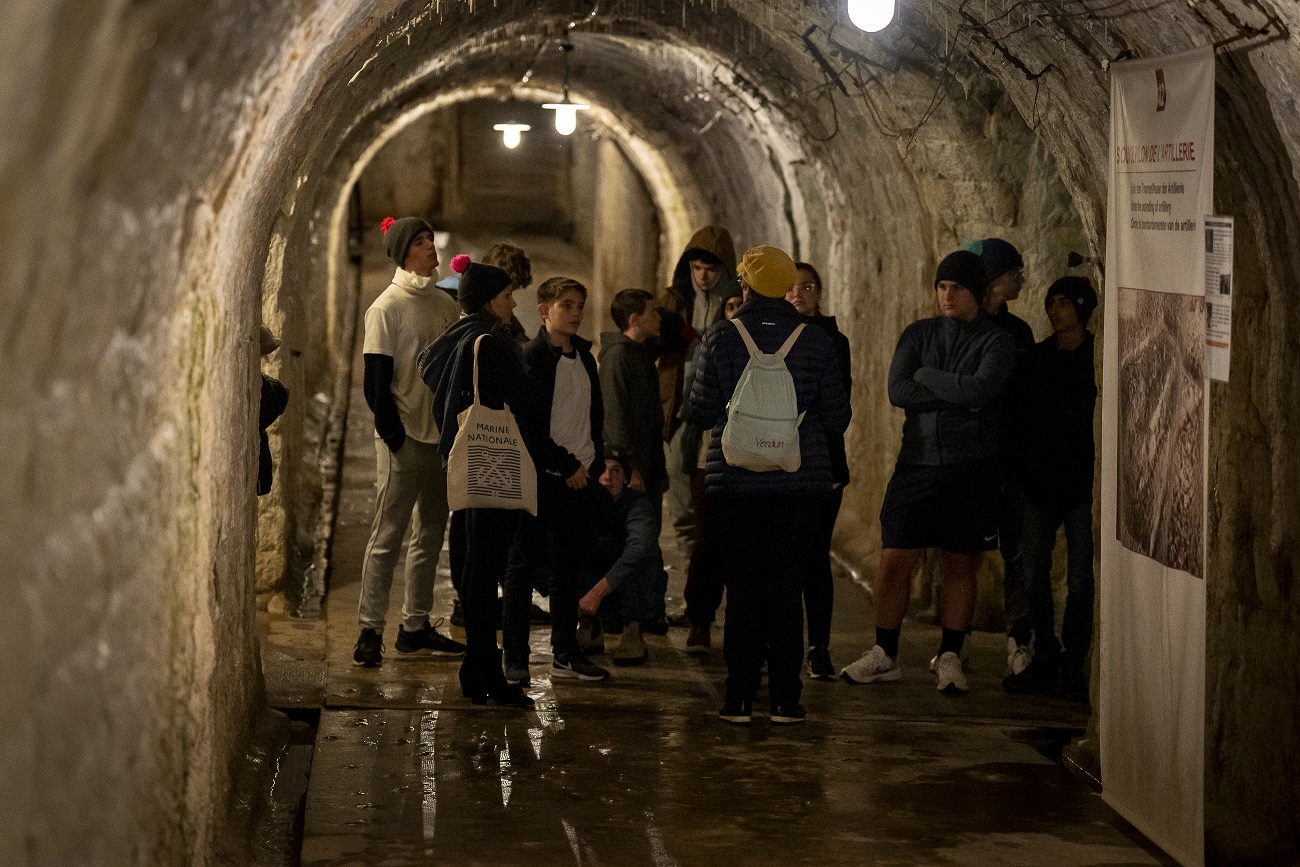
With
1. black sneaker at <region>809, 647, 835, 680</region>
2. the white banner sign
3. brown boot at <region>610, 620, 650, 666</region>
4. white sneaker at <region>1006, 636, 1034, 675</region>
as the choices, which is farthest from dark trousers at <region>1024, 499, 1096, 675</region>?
brown boot at <region>610, 620, 650, 666</region>

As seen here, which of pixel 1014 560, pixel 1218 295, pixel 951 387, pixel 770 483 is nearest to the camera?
pixel 1218 295

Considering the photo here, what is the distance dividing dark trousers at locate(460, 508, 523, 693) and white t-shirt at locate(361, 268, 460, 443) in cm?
82

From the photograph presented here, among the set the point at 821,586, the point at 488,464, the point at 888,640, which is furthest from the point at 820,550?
the point at 488,464

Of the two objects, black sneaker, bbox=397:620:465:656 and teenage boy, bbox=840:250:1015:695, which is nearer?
teenage boy, bbox=840:250:1015:695

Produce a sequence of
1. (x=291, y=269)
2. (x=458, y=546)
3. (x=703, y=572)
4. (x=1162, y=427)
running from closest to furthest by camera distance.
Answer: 1. (x=1162, y=427)
2. (x=458, y=546)
3. (x=703, y=572)
4. (x=291, y=269)

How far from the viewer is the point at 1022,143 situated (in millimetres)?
8211

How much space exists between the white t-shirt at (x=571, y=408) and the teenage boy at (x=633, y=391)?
38cm

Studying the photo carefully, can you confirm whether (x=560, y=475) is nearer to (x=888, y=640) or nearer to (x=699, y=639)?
(x=699, y=639)

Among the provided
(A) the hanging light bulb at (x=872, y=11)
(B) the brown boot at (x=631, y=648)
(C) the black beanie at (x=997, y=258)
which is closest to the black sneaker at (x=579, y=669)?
(B) the brown boot at (x=631, y=648)

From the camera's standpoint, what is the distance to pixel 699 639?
23.7 ft

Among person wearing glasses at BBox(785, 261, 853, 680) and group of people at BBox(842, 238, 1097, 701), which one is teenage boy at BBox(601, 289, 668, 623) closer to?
person wearing glasses at BBox(785, 261, 853, 680)

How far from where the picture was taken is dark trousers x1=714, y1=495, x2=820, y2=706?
579 cm

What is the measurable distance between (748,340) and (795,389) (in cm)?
24

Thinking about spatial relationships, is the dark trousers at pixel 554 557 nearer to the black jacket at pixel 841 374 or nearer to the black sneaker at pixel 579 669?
the black sneaker at pixel 579 669
